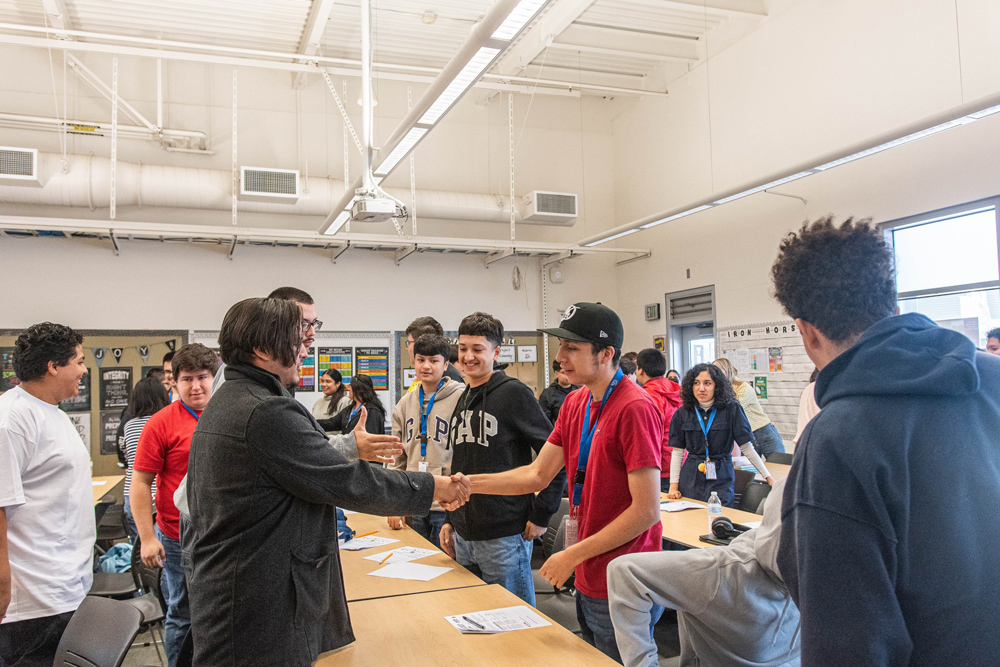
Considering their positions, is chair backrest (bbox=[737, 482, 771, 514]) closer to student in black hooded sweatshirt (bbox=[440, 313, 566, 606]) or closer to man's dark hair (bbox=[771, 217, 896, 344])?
student in black hooded sweatshirt (bbox=[440, 313, 566, 606])

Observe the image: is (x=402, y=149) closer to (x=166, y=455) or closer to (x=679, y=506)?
(x=166, y=455)

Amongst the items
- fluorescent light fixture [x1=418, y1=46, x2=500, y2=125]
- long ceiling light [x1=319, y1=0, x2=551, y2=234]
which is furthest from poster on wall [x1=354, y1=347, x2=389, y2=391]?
fluorescent light fixture [x1=418, y1=46, x2=500, y2=125]

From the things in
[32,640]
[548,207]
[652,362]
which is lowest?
[32,640]

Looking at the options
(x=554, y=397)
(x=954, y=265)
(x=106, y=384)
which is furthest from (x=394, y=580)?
(x=106, y=384)

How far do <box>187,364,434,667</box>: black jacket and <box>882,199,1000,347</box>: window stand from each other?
5.13 m

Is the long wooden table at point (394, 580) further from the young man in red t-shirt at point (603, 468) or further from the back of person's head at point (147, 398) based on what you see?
the back of person's head at point (147, 398)

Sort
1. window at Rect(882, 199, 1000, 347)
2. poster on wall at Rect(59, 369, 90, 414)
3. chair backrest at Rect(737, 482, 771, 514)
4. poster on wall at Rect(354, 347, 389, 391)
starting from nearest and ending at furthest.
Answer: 1. chair backrest at Rect(737, 482, 771, 514)
2. window at Rect(882, 199, 1000, 347)
3. poster on wall at Rect(59, 369, 90, 414)
4. poster on wall at Rect(354, 347, 389, 391)

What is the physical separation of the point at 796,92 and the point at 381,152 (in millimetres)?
4269

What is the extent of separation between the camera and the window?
216 inches

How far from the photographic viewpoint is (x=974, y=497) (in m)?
1.07

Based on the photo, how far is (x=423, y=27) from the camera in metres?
7.43

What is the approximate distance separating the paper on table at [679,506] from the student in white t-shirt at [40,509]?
3.09 meters

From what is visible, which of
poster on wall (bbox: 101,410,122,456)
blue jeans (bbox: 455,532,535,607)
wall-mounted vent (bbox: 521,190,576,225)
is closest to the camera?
blue jeans (bbox: 455,532,535,607)

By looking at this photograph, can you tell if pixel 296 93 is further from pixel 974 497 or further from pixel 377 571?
pixel 974 497
